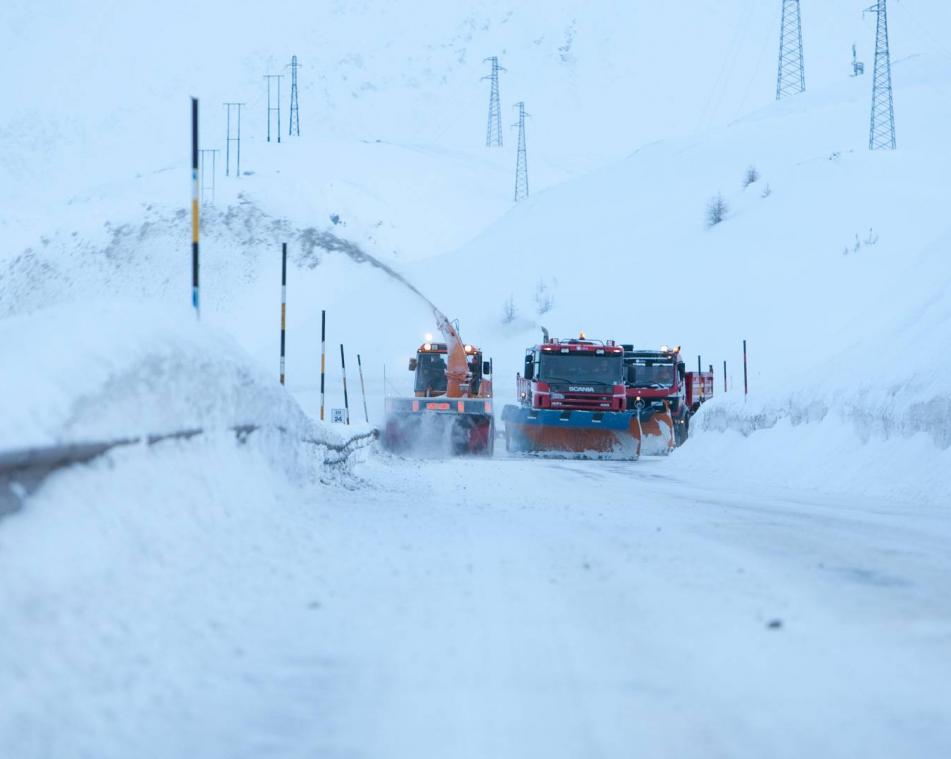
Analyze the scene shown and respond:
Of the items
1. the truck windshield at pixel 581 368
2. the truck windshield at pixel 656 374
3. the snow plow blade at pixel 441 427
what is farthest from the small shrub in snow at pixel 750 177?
the snow plow blade at pixel 441 427

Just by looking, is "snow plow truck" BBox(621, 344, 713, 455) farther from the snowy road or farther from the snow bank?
the snowy road

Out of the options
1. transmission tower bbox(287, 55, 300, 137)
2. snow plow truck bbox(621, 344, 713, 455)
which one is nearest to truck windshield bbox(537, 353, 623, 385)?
snow plow truck bbox(621, 344, 713, 455)

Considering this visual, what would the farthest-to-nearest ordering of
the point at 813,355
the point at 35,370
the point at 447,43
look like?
the point at 447,43
the point at 813,355
the point at 35,370

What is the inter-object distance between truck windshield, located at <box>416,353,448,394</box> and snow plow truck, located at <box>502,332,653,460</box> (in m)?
1.75

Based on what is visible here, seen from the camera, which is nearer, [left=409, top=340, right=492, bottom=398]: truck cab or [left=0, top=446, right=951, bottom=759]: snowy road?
[left=0, top=446, right=951, bottom=759]: snowy road

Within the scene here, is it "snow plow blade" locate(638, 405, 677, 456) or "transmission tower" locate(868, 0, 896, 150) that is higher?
"transmission tower" locate(868, 0, 896, 150)

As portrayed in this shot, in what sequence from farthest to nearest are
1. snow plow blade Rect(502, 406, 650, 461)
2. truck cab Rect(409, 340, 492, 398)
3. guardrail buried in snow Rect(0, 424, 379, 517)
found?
truck cab Rect(409, 340, 492, 398), snow plow blade Rect(502, 406, 650, 461), guardrail buried in snow Rect(0, 424, 379, 517)

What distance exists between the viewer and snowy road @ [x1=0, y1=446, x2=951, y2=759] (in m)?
3.85

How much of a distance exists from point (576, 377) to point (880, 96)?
51.6 m

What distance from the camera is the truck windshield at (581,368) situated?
93.6ft

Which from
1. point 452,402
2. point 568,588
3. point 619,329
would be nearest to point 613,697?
point 568,588

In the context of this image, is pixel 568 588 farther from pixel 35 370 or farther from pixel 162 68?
pixel 162 68

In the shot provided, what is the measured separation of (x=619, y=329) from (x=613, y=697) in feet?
146

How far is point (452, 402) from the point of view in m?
26.2
